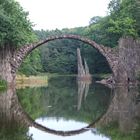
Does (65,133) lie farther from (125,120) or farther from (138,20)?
(138,20)

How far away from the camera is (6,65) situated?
128ft

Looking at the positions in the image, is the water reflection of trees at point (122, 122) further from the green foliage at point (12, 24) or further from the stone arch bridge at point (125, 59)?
the stone arch bridge at point (125, 59)

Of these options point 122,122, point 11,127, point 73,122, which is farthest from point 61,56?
point 11,127

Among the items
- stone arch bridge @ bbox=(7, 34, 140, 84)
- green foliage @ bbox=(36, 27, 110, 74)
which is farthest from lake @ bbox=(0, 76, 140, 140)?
green foliage @ bbox=(36, 27, 110, 74)

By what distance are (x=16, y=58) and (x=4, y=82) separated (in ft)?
13.4

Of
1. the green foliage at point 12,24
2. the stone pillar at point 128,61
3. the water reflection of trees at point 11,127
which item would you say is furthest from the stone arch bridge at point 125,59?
the water reflection of trees at point 11,127

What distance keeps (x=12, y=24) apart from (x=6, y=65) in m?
5.01

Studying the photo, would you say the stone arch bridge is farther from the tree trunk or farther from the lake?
the lake

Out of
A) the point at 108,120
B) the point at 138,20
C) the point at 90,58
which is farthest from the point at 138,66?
the point at 90,58

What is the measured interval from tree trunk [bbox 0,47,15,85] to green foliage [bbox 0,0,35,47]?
2.50 ft

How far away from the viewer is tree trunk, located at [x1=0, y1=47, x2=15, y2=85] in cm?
3856

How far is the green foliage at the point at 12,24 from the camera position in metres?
34.7

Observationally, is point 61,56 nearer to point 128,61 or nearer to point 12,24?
point 128,61

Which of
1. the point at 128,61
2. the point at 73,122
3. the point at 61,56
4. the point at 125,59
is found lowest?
the point at 73,122
